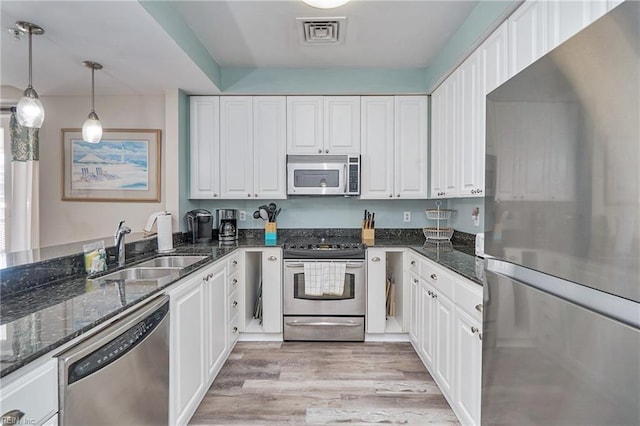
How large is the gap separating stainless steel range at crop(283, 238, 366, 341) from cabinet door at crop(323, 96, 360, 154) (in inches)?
41.9

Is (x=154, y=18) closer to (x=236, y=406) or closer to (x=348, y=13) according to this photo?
(x=348, y=13)

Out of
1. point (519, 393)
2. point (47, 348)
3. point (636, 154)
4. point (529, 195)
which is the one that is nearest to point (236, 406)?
point (47, 348)

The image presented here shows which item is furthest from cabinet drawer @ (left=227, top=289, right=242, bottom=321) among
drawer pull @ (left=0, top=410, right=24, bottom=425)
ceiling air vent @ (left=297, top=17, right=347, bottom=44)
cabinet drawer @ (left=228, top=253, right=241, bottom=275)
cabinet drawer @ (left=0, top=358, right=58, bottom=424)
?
ceiling air vent @ (left=297, top=17, right=347, bottom=44)

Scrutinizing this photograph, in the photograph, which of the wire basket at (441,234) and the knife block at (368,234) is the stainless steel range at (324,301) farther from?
the wire basket at (441,234)

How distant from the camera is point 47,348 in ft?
2.86

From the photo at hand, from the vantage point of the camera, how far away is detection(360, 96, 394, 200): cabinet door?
3.24 meters

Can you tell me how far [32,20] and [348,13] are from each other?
→ 1.90m

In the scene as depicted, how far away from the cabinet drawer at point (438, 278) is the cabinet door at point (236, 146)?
1858 mm

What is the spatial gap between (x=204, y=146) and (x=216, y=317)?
5.91 ft

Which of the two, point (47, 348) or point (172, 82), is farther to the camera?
point (172, 82)

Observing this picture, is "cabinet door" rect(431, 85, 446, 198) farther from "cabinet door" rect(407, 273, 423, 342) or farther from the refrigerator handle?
the refrigerator handle

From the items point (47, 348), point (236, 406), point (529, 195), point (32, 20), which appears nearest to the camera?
point (47, 348)

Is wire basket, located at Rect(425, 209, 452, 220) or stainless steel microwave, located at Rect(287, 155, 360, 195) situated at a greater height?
stainless steel microwave, located at Rect(287, 155, 360, 195)

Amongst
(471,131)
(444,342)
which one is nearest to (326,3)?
(471,131)
